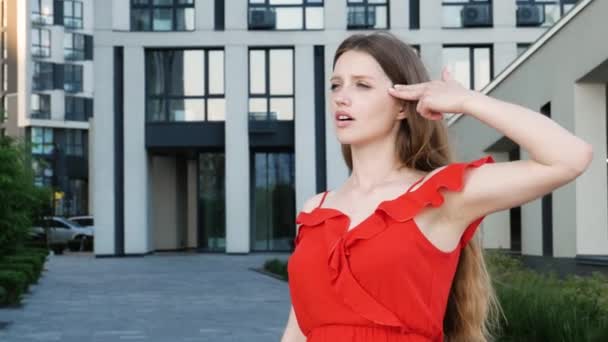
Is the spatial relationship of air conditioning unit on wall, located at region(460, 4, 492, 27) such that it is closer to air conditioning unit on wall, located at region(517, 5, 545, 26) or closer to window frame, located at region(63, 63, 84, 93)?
air conditioning unit on wall, located at region(517, 5, 545, 26)

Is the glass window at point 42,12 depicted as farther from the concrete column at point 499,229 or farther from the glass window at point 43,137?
the concrete column at point 499,229

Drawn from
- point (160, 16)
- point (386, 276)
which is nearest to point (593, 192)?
point (386, 276)

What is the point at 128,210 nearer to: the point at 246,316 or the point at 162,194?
the point at 162,194

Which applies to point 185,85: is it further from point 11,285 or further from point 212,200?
point 11,285

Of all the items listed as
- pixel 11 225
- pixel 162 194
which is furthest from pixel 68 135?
pixel 11 225

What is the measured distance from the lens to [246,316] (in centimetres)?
1423

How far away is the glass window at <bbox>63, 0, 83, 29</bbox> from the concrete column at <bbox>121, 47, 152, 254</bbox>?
2066 inches

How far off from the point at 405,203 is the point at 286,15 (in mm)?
33561

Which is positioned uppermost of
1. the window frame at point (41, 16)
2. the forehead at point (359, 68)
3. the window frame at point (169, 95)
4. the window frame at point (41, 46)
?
the window frame at point (41, 16)

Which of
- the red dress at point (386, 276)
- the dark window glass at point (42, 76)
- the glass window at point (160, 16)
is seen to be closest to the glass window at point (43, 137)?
the dark window glass at point (42, 76)

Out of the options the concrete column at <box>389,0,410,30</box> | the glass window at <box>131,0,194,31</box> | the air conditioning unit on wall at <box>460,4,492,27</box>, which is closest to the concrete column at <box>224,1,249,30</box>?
the glass window at <box>131,0,194,31</box>

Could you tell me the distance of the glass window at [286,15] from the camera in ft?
116

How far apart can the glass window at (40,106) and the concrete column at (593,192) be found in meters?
72.1

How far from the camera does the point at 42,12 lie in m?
83.9
